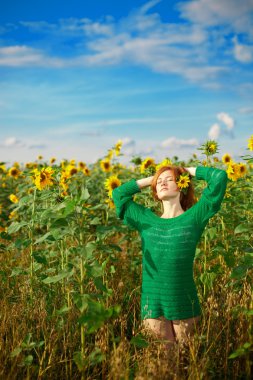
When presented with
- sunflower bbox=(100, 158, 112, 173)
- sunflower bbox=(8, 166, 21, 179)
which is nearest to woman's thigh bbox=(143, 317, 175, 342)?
sunflower bbox=(100, 158, 112, 173)

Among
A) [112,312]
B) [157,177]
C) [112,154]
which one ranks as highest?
[112,154]

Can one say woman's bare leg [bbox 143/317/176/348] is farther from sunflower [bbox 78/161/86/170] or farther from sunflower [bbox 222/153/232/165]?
sunflower [bbox 78/161/86/170]

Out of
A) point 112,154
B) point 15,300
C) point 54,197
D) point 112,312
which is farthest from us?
point 112,154

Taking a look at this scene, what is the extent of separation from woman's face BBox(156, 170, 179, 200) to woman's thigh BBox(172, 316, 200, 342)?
0.86 meters

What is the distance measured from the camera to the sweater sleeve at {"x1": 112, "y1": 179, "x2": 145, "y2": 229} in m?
3.42

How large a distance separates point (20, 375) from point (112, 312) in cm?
94

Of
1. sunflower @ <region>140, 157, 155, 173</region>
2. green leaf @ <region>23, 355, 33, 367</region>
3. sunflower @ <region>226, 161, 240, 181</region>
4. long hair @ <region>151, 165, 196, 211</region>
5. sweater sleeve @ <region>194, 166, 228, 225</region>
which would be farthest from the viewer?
sunflower @ <region>140, 157, 155, 173</region>

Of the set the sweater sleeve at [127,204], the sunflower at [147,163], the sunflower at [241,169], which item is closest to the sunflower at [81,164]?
the sunflower at [147,163]

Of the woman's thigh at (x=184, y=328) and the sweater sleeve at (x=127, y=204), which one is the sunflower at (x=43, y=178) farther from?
the woman's thigh at (x=184, y=328)

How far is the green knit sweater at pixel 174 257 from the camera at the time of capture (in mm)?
3119

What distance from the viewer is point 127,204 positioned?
11.5ft

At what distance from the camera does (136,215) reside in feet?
11.1

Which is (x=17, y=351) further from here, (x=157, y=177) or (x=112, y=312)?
(x=157, y=177)

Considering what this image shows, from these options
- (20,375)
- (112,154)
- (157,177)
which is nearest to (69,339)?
(20,375)
